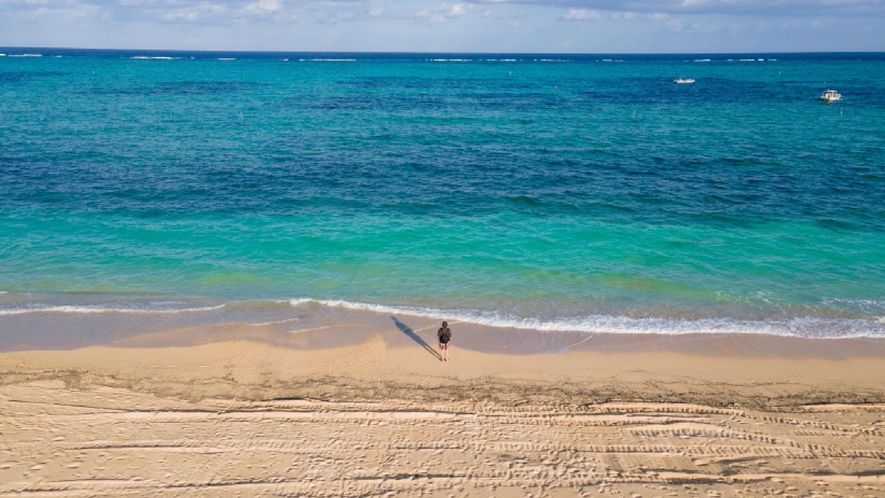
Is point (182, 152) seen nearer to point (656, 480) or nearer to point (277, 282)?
point (277, 282)

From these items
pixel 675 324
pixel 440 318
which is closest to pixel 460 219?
pixel 440 318

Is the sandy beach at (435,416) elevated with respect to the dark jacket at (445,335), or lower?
lower

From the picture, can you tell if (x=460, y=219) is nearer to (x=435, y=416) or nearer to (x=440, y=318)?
(x=440, y=318)

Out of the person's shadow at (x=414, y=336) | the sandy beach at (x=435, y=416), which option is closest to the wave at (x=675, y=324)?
the sandy beach at (x=435, y=416)

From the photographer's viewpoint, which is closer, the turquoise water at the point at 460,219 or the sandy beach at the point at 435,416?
the sandy beach at the point at 435,416

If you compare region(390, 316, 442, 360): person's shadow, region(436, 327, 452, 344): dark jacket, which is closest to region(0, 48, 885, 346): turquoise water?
region(390, 316, 442, 360): person's shadow

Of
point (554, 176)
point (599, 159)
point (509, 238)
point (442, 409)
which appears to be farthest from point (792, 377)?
point (599, 159)

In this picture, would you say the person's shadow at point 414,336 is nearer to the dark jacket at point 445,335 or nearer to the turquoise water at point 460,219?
the dark jacket at point 445,335

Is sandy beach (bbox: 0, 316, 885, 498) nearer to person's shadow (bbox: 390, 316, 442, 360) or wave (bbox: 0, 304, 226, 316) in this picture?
person's shadow (bbox: 390, 316, 442, 360)
